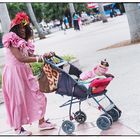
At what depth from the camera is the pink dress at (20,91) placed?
6.18m

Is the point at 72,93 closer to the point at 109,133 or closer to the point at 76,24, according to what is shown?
the point at 109,133

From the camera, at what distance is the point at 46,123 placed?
648 centimetres

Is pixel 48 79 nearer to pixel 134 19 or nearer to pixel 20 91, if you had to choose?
pixel 20 91

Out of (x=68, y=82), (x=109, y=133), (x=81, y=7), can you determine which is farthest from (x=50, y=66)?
(x=81, y=7)

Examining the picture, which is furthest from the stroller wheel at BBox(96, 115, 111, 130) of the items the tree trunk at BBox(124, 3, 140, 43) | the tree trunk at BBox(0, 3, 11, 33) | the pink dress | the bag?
the tree trunk at BBox(0, 3, 11, 33)

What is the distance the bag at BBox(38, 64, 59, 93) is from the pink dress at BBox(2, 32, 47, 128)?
7.7 inches

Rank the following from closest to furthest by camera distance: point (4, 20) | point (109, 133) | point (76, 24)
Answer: point (109, 133), point (4, 20), point (76, 24)

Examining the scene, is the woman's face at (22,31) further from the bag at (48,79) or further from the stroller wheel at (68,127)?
the stroller wheel at (68,127)

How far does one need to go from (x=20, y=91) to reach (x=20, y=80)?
0.47 feet

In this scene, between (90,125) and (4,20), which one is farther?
(4,20)

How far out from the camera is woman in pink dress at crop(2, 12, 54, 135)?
605 cm

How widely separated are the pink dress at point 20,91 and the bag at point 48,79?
0.64ft

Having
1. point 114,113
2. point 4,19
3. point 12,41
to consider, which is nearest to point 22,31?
point 12,41

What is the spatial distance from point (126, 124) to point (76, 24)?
34.2 m
